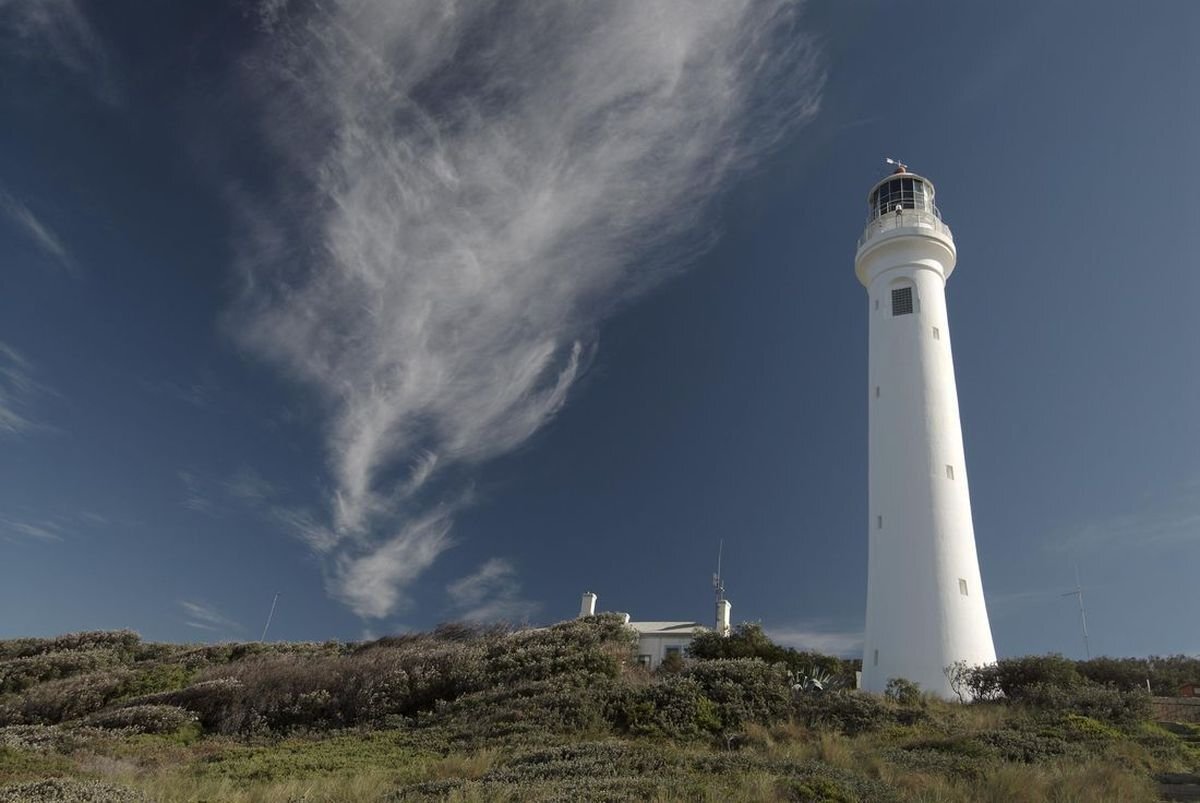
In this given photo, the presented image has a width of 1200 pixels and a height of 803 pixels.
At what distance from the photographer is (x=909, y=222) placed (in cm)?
2675

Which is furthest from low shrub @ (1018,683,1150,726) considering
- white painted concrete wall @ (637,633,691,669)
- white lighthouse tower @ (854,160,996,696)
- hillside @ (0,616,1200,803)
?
white painted concrete wall @ (637,633,691,669)

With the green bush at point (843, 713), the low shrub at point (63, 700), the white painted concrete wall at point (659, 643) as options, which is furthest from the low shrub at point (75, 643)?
the green bush at point (843, 713)

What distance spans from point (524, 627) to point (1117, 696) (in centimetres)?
1838

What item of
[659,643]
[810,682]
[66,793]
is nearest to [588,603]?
[659,643]

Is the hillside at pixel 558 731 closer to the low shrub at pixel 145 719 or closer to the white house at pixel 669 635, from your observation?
the low shrub at pixel 145 719

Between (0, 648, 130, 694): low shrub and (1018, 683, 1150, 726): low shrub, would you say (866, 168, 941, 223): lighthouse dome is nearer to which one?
(1018, 683, 1150, 726): low shrub

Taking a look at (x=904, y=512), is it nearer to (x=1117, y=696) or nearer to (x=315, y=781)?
(x=1117, y=696)

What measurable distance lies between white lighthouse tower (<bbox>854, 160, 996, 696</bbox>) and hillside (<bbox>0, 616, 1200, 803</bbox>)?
6.11ft

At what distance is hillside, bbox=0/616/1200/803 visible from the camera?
8.90 metres

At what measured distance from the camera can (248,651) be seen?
86.5 ft

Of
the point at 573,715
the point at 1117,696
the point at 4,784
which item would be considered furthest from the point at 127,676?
the point at 1117,696

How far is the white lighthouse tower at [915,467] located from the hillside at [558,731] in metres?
1.86

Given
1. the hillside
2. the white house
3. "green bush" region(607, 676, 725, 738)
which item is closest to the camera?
the hillside

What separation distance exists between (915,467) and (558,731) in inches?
599
